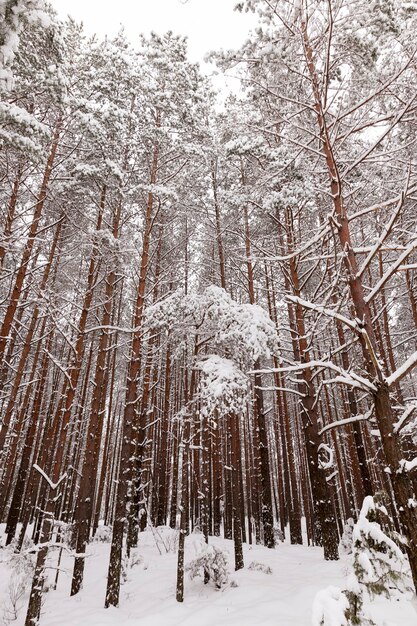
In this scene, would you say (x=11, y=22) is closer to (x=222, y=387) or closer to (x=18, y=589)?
(x=222, y=387)

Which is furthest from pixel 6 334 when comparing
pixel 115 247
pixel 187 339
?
pixel 187 339

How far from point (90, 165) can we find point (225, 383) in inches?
251

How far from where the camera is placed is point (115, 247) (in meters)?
10.0

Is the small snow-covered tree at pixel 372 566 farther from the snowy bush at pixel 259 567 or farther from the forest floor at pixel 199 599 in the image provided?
the snowy bush at pixel 259 567

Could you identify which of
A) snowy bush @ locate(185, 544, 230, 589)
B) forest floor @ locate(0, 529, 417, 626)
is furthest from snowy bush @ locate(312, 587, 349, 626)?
snowy bush @ locate(185, 544, 230, 589)

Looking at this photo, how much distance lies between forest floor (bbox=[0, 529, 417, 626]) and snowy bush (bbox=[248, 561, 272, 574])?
14 cm

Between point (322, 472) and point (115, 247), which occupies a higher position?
point (115, 247)

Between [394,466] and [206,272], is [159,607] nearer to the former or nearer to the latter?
[394,466]

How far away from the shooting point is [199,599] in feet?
24.2

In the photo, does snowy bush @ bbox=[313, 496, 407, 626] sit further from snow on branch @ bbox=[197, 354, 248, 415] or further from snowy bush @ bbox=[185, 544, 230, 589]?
snowy bush @ bbox=[185, 544, 230, 589]

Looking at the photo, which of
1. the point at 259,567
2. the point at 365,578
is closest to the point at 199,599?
the point at 259,567

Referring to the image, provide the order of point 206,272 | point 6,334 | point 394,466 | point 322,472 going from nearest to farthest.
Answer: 1. point 394,466
2. point 6,334
3. point 322,472
4. point 206,272

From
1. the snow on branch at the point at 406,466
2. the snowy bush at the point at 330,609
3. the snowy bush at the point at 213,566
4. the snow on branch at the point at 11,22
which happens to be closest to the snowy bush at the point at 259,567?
the snowy bush at the point at 213,566

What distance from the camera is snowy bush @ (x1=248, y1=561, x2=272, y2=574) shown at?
8.62 metres
